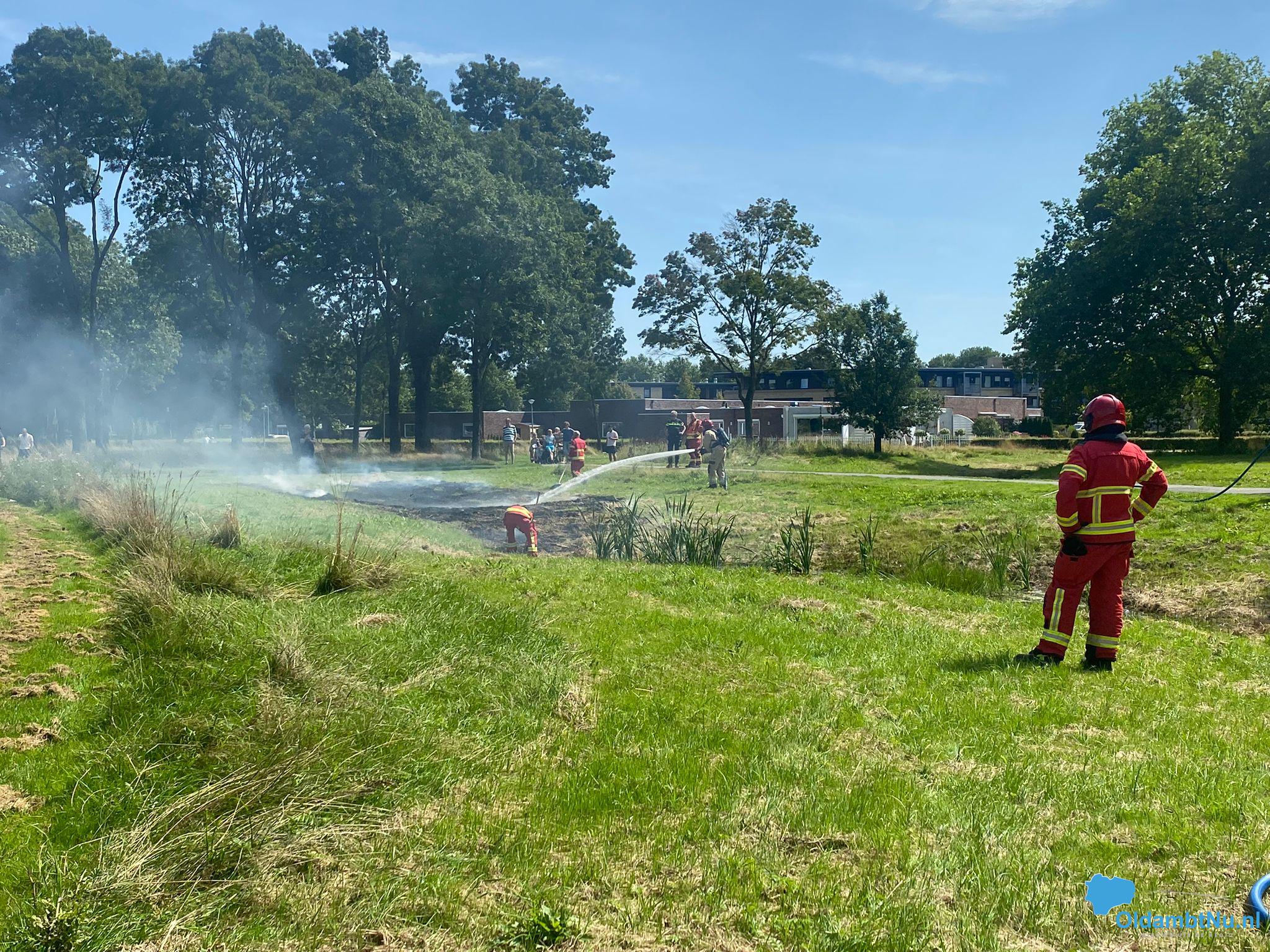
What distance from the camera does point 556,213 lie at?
42406mm

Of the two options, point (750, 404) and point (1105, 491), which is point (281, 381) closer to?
point (750, 404)

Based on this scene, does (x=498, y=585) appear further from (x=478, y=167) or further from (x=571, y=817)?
(x=478, y=167)

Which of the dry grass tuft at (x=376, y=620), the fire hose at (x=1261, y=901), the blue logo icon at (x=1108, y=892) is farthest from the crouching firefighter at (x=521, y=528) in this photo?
the fire hose at (x=1261, y=901)

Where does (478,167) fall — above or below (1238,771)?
above

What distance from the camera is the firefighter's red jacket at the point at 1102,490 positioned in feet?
22.6

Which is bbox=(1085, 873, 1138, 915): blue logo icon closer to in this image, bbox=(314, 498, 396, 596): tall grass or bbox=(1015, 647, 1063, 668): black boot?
bbox=(1015, 647, 1063, 668): black boot

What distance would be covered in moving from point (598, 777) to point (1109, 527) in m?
4.51

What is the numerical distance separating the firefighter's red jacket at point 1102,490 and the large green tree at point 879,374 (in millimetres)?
34814

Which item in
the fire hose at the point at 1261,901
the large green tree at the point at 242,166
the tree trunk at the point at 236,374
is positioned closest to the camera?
the fire hose at the point at 1261,901

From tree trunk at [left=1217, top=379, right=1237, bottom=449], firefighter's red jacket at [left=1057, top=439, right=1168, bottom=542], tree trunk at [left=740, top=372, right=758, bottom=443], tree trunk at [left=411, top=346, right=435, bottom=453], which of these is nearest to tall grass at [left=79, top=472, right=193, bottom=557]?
firefighter's red jacket at [left=1057, top=439, right=1168, bottom=542]

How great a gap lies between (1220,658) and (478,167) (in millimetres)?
36547

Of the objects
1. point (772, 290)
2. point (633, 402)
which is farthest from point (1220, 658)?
point (633, 402)

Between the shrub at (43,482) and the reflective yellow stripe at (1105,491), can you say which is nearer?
the reflective yellow stripe at (1105,491)

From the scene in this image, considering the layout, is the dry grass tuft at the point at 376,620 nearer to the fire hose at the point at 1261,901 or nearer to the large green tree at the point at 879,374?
the fire hose at the point at 1261,901
